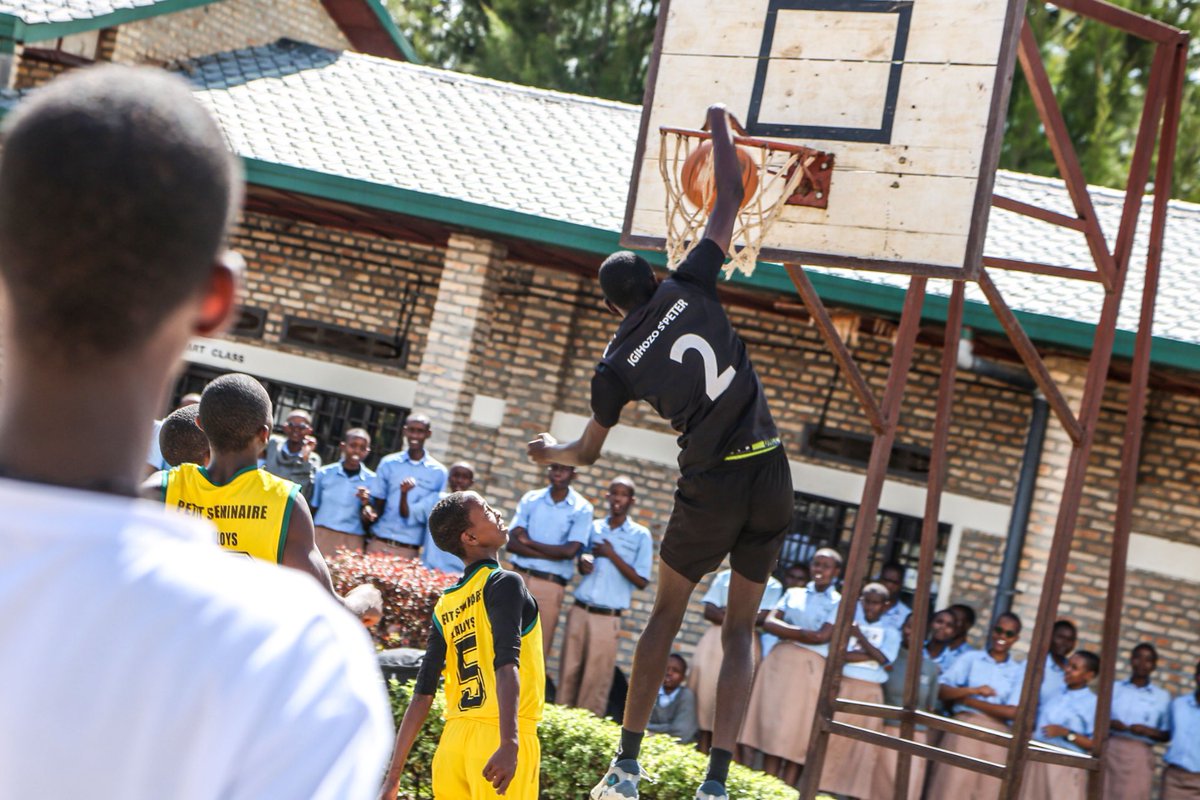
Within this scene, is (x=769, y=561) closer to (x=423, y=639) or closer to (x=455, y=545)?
(x=455, y=545)

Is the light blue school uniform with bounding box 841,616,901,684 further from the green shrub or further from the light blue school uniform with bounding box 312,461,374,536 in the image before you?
the light blue school uniform with bounding box 312,461,374,536

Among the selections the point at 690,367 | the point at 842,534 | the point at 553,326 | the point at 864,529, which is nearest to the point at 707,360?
the point at 690,367

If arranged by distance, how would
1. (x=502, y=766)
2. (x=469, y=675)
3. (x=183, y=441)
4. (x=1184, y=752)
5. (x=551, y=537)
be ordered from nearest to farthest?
(x=502, y=766), (x=469, y=675), (x=183, y=441), (x=1184, y=752), (x=551, y=537)

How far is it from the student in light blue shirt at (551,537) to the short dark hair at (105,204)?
10.3 metres

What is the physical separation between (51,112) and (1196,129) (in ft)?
80.8

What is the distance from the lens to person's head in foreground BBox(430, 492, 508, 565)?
5496mm

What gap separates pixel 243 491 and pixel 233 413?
10.1 inches

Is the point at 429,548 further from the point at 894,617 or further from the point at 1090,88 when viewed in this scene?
the point at 1090,88

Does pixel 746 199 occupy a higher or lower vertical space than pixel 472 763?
higher

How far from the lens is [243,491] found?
472 centimetres

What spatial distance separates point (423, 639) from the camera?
9719 mm

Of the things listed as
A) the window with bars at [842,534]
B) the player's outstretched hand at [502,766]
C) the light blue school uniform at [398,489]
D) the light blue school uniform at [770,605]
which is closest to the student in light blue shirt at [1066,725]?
the light blue school uniform at [770,605]

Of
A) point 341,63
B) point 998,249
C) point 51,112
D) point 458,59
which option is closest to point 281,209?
point 341,63

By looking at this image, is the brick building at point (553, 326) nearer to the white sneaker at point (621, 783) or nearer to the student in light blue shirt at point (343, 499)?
the student in light blue shirt at point (343, 499)
